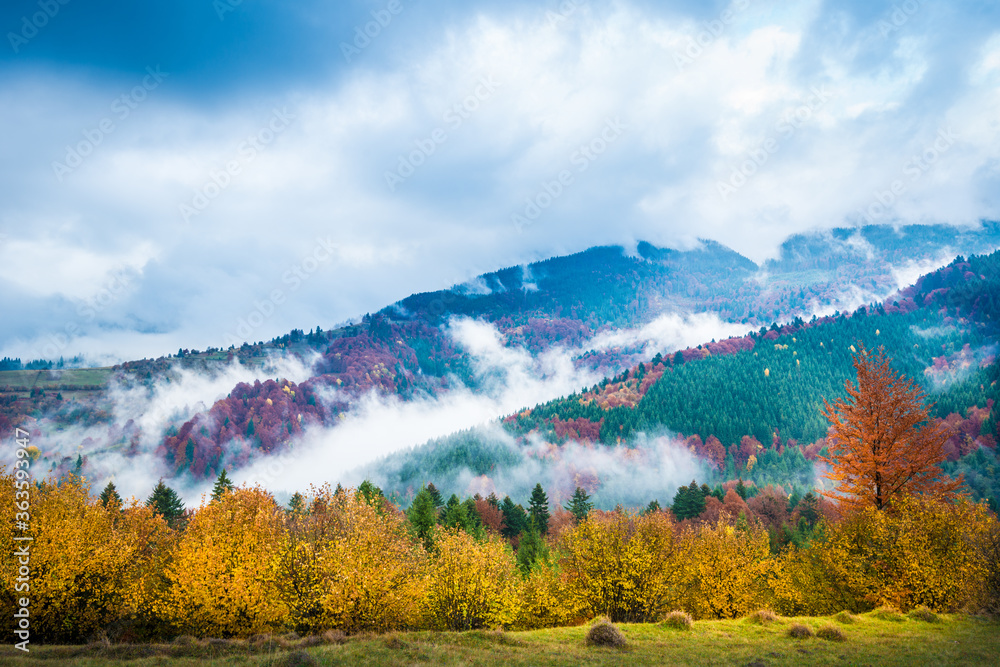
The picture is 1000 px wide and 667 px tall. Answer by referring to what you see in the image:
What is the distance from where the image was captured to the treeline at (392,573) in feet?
121

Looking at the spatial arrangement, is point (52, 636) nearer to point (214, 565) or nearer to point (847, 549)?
point (214, 565)

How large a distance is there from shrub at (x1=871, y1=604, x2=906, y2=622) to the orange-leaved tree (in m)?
7.96

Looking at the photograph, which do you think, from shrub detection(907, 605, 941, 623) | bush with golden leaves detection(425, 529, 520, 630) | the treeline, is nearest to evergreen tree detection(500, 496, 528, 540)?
the treeline

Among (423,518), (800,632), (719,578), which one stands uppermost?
(800,632)

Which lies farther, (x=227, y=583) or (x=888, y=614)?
(x=227, y=583)

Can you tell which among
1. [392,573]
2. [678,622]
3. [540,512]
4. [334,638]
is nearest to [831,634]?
[678,622]

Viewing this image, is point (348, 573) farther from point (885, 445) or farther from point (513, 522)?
point (513, 522)

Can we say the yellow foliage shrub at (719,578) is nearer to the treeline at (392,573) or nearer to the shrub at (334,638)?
the treeline at (392,573)

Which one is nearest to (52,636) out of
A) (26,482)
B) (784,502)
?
(26,482)

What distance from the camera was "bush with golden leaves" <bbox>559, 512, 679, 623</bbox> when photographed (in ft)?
149

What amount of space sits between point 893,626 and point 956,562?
40.3ft

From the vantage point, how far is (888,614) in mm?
35938

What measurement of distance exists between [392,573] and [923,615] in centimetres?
3870

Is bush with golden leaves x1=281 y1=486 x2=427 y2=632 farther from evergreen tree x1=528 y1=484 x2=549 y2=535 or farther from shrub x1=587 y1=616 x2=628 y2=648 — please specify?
evergreen tree x1=528 y1=484 x2=549 y2=535
